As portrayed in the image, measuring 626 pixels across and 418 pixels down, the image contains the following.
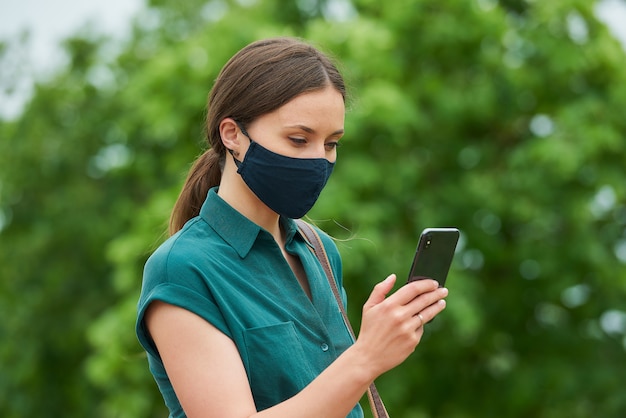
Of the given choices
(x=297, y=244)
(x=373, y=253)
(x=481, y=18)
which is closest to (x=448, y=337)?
(x=373, y=253)

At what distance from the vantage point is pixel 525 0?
12.4m

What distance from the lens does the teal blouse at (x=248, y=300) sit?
7.18 feet

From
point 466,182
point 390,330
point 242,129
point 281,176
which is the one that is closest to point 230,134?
point 242,129

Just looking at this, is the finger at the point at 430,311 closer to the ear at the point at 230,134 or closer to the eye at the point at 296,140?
the eye at the point at 296,140

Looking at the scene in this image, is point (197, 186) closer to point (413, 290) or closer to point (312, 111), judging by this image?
point (312, 111)

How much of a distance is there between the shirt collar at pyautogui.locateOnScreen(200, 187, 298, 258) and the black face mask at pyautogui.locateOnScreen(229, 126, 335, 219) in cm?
8

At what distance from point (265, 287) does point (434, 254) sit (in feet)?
1.25

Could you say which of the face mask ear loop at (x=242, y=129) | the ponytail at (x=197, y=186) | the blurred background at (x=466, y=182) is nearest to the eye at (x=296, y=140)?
the face mask ear loop at (x=242, y=129)

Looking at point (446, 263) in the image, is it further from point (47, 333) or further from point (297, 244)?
point (47, 333)

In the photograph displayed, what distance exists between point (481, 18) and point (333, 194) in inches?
120

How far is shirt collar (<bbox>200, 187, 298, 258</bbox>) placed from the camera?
92.2 inches

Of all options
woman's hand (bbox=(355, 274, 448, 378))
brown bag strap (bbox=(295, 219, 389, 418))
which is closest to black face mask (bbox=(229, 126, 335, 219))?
brown bag strap (bbox=(295, 219, 389, 418))

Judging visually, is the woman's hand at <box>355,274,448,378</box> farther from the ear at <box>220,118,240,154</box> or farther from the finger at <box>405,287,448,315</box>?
the ear at <box>220,118,240,154</box>

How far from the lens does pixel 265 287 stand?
2320 mm
